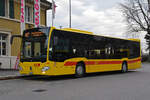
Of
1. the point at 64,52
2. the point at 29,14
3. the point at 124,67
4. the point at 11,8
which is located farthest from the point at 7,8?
the point at 124,67

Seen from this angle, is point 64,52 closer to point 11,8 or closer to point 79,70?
point 79,70

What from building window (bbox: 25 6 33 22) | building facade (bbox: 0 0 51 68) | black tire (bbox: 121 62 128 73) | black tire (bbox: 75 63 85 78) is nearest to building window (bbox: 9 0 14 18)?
building facade (bbox: 0 0 51 68)

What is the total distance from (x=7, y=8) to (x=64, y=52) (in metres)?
9.95

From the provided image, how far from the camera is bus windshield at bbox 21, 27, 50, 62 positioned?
12328mm

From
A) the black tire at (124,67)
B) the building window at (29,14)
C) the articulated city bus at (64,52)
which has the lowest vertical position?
the black tire at (124,67)

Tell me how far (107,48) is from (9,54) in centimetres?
890

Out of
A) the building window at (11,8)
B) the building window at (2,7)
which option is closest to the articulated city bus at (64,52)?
the building window at (2,7)

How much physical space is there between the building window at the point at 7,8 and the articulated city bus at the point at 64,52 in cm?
767

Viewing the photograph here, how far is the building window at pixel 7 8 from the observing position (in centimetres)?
1999

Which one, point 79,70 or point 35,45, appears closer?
point 35,45

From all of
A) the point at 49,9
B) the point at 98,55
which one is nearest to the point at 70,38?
the point at 98,55

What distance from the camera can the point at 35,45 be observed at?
41.8 ft

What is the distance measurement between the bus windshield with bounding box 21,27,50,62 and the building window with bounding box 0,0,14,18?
7.70 m

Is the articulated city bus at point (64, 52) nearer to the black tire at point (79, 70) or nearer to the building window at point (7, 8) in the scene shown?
the black tire at point (79, 70)
